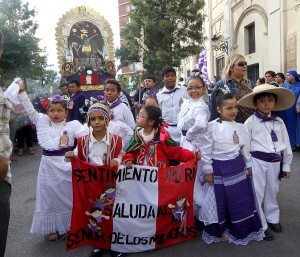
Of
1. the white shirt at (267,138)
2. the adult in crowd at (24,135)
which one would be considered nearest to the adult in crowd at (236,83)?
the white shirt at (267,138)

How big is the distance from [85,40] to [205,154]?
757 inches

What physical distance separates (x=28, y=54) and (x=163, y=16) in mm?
9122

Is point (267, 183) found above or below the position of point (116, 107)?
below

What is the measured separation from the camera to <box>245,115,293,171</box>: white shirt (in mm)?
3607

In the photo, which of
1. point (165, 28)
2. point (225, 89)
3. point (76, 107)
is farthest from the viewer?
point (165, 28)

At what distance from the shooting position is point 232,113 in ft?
11.4

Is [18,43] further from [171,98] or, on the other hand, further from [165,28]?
[171,98]

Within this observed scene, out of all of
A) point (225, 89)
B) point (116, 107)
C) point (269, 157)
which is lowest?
point (269, 157)

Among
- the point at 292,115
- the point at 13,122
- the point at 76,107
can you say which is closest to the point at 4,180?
the point at 13,122

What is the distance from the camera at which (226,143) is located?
135 inches

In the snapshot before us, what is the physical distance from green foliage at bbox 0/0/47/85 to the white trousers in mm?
18396

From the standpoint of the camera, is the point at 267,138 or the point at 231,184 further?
the point at 267,138

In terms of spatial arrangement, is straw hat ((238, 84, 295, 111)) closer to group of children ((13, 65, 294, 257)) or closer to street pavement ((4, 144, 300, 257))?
group of children ((13, 65, 294, 257))

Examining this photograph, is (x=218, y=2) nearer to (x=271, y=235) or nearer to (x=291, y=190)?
(x=291, y=190)
